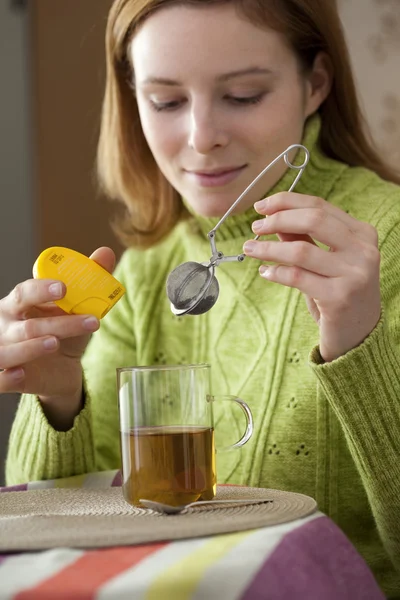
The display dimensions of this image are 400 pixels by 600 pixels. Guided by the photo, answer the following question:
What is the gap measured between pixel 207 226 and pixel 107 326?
255mm

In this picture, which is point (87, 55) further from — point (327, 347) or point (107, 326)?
point (327, 347)

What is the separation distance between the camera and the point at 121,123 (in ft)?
5.20

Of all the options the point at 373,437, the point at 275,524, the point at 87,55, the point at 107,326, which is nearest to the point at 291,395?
the point at 373,437

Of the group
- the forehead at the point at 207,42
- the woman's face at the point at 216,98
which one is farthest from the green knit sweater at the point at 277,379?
the forehead at the point at 207,42

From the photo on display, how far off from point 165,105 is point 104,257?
0.98 ft

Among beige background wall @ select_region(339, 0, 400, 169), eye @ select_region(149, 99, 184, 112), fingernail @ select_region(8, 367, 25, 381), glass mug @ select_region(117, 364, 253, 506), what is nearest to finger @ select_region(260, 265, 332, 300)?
glass mug @ select_region(117, 364, 253, 506)

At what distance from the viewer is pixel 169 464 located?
88 cm

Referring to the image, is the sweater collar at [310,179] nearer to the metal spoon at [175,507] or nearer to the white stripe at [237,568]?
the metal spoon at [175,507]

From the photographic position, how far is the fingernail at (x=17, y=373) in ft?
3.61

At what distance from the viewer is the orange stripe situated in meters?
0.64

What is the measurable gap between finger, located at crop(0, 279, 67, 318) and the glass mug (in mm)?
175

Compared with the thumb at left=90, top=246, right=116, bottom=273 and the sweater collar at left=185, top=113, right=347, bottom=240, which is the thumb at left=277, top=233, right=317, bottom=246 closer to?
the thumb at left=90, top=246, right=116, bottom=273

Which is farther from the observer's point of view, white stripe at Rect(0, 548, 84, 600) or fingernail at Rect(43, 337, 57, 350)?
fingernail at Rect(43, 337, 57, 350)

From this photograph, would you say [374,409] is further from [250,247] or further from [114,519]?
[114,519]
